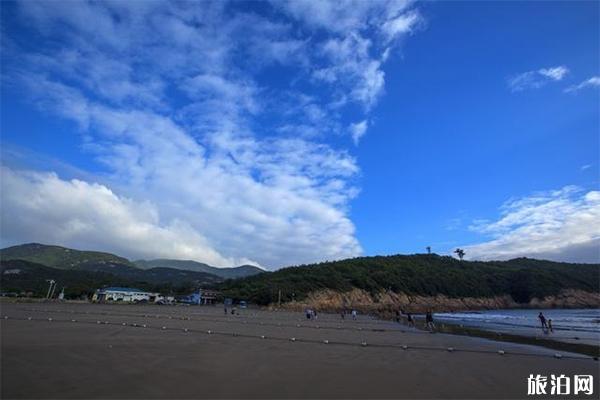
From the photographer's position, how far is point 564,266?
166 meters

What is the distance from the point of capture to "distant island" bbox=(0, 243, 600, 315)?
100625mm

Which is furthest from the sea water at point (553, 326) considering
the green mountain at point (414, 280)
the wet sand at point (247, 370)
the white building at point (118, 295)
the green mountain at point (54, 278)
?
the green mountain at point (54, 278)

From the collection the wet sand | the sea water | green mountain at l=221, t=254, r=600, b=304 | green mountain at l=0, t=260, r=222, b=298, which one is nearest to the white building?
green mountain at l=0, t=260, r=222, b=298

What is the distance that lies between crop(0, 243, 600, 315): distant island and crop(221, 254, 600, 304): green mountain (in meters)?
0.28

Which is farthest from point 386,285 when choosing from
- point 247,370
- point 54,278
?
point 247,370

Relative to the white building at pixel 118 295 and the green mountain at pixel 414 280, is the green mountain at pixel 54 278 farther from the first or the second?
the green mountain at pixel 414 280

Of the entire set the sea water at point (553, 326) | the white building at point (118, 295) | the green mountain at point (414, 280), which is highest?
the green mountain at point (414, 280)

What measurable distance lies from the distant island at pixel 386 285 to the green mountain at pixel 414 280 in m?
0.28

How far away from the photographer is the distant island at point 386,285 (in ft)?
330

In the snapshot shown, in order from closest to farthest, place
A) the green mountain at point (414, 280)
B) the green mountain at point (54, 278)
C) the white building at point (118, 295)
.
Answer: the white building at point (118, 295)
the green mountain at point (54, 278)
the green mountain at point (414, 280)

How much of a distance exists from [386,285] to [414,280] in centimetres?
1314

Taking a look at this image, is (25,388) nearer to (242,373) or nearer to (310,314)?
(242,373)

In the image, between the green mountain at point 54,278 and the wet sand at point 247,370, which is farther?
the green mountain at point 54,278

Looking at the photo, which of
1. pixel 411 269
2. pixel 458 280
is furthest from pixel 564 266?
pixel 411 269
